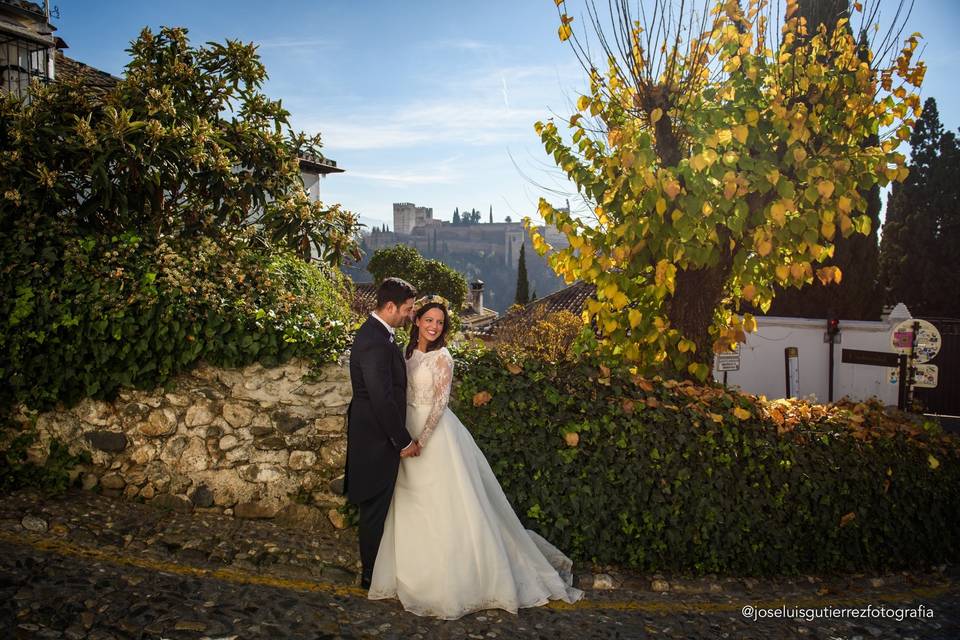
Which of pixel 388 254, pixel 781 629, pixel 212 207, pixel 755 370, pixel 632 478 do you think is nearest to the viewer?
pixel 781 629

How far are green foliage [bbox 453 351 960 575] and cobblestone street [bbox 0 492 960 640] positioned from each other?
0.28m

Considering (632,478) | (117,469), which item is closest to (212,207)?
(117,469)

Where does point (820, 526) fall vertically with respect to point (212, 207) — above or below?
below

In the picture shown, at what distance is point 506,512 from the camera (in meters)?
4.36

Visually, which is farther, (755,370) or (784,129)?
(755,370)

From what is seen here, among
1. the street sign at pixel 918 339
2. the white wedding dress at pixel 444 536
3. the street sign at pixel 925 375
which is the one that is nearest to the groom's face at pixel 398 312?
the white wedding dress at pixel 444 536

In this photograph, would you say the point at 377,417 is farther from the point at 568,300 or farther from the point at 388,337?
the point at 568,300

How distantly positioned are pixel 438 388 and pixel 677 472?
2239 mm

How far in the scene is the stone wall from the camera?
16.2ft

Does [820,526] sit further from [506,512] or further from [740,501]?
[506,512]

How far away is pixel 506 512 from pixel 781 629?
2122 mm

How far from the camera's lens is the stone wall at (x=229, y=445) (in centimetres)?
494

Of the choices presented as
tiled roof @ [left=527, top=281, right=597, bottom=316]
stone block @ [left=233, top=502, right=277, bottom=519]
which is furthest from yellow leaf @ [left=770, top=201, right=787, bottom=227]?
tiled roof @ [left=527, top=281, right=597, bottom=316]

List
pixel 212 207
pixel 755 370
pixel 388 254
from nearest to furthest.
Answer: pixel 212 207 < pixel 755 370 < pixel 388 254
